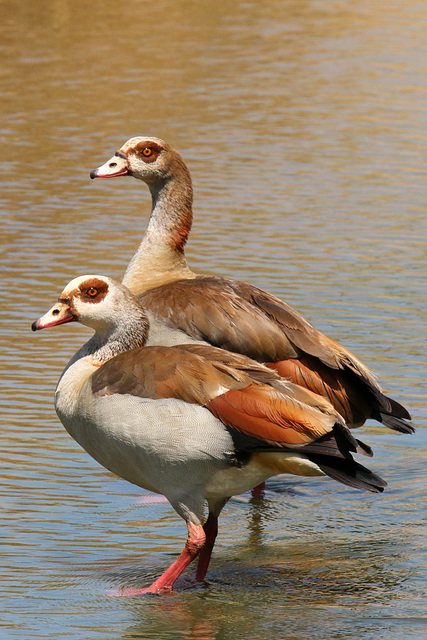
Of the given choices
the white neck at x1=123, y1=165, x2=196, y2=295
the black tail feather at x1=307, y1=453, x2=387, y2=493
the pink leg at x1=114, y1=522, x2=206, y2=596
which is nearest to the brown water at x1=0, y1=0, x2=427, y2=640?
the pink leg at x1=114, y1=522, x2=206, y2=596

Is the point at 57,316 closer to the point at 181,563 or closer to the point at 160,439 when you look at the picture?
the point at 160,439

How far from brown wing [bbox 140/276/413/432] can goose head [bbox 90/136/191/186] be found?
1.75 m

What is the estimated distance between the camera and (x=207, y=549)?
22.1 feet

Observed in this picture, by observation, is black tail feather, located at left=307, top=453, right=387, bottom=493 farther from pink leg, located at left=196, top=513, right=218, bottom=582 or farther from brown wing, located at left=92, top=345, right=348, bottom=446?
pink leg, located at left=196, top=513, right=218, bottom=582

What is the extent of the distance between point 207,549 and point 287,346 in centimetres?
139

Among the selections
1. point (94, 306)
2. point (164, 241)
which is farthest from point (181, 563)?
point (164, 241)

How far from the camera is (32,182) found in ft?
49.9

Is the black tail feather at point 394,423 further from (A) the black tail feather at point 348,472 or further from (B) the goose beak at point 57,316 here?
(B) the goose beak at point 57,316

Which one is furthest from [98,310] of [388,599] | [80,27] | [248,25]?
[248,25]

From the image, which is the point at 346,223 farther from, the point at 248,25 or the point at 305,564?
the point at 248,25

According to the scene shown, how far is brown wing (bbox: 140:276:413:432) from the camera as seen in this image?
24.3ft

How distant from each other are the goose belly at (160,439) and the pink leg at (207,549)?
0.47 metres

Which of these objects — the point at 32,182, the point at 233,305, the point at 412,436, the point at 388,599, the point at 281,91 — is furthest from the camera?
the point at 281,91

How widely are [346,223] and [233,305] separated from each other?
652 cm
